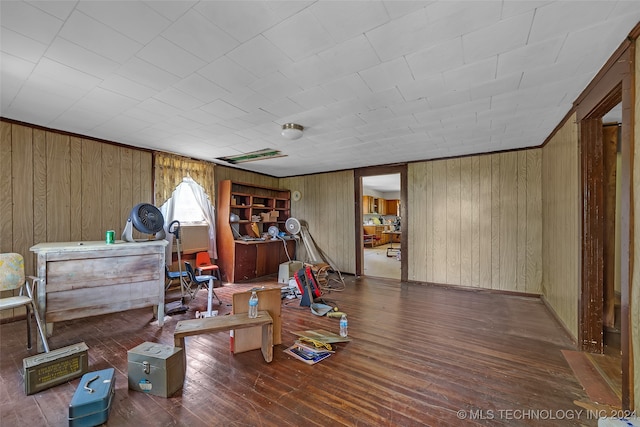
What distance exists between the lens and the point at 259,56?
→ 1.89 m

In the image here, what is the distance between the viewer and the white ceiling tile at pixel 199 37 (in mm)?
1561

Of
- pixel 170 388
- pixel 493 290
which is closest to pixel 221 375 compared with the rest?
pixel 170 388

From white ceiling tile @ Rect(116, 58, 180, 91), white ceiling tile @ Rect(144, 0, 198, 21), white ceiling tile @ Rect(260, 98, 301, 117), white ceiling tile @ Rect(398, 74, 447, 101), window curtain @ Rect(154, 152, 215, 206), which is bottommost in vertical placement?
window curtain @ Rect(154, 152, 215, 206)

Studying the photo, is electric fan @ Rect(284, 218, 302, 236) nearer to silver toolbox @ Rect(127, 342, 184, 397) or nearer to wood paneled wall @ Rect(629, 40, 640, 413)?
silver toolbox @ Rect(127, 342, 184, 397)

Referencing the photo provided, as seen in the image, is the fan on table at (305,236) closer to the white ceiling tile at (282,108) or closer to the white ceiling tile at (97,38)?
the white ceiling tile at (282,108)

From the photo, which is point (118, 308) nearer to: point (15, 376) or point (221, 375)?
point (15, 376)

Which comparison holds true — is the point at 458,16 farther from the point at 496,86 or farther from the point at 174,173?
the point at 174,173

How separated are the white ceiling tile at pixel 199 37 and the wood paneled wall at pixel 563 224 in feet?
11.0

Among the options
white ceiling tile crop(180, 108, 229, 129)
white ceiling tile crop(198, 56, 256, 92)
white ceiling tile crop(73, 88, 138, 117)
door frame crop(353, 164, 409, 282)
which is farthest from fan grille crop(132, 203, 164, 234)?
door frame crop(353, 164, 409, 282)

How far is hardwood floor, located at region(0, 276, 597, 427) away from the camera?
1732mm

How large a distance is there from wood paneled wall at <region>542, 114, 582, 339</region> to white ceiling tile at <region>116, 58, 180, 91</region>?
12.8ft

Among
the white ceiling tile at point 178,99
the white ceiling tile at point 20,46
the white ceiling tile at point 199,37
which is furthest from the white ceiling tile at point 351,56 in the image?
the white ceiling tile at point 20,46

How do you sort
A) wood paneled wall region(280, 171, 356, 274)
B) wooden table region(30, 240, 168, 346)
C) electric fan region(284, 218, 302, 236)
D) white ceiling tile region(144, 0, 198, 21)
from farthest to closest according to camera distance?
1. electric fan region(284, 218, 302, 236)
2. wood paneled wall region(280, 171, 356, 274)
3. wooden table region(30, 240, 168, 346)
4. white ceiling tile region(144, 0, 198, 21)

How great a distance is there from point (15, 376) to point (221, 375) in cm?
166
